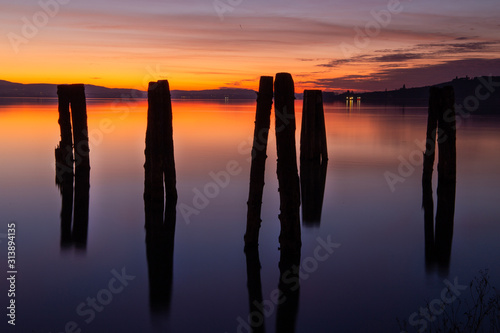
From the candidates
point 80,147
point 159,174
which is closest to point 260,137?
point 159,174

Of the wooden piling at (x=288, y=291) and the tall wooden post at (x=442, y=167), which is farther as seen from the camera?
the tall wooden post at (x=442, y=167)

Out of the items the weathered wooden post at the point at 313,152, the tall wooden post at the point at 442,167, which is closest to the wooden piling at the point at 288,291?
the tall wooden post at the point at 442,167

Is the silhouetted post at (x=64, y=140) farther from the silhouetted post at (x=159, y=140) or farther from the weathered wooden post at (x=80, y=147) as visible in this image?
the silhouetted post at (x=159, y=140)

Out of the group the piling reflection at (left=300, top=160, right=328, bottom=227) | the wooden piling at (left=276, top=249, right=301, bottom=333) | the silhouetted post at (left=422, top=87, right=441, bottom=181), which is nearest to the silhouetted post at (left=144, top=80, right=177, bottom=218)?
the piling reflection at (left=300, top=160, right=328, bottom=227)

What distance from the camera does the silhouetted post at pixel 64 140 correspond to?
446 inches

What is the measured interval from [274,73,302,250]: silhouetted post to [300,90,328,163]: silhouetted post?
7290 millimetres

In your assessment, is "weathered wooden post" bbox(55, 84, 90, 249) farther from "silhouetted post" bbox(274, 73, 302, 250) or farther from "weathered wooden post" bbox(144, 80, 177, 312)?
"silhouetted post" bbox(274, 73, 302, 250)

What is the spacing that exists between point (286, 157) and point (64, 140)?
6.97 meters

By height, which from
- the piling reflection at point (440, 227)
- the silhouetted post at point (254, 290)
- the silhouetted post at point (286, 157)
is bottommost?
the silhouetted post at point (254, 290)

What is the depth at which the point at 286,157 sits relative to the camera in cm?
632

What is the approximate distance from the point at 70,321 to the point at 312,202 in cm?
649

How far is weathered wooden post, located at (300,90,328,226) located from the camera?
37.7ft

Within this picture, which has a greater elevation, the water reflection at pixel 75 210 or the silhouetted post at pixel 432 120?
the silhouetted post at pixel 432 120

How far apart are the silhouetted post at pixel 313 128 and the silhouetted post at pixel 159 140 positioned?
5.57 meters
